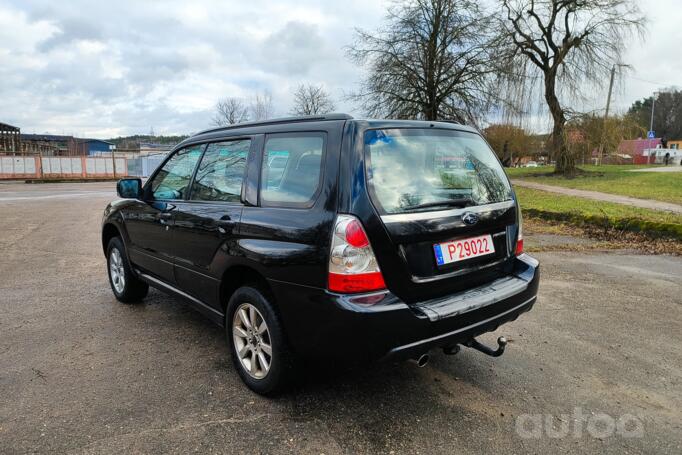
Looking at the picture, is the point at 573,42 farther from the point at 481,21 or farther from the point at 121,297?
the point at 121,297

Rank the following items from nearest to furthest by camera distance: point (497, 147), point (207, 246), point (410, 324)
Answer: point (410, 324), point (207, 246), point (497, 147)

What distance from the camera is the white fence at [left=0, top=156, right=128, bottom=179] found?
34375 millimetres

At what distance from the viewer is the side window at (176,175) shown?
12.6 ft

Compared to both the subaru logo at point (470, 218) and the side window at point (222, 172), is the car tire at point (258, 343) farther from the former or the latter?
the subaru logo at point (470, 218)

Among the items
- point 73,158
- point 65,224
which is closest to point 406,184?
point 65,224

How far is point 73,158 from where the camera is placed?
3609cm

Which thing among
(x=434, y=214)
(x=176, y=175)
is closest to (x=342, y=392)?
(x=434, y=214)

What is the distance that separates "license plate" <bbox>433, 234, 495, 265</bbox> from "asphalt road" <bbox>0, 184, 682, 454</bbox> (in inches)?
34.3

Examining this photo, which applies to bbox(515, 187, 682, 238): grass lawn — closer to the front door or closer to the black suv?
the black suv

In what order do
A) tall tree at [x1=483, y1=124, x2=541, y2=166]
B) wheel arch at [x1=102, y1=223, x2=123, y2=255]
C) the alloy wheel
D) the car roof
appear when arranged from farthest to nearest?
tall tree at [x1=483, y1=124, x2=541, y2=166] → wheel arch at [x1=102, y1=223, x2=123, y2=255] → the alloy wheel → the car roof

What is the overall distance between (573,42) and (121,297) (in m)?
22.8

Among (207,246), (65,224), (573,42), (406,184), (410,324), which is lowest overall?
(65,224)

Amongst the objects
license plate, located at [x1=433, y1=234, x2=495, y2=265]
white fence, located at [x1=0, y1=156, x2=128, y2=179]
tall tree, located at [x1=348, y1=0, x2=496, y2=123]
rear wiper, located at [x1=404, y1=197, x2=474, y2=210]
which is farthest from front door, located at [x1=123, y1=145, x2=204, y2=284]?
white fence, located at [x1=0, y1=156, x2=128, y2=179]

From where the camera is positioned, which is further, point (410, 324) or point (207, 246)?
point (207, 246)
